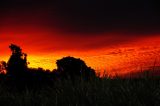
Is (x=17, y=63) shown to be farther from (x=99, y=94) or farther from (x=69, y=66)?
(x=99, y=94)

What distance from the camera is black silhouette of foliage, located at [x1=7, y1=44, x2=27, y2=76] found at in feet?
199

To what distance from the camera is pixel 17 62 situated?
2414 inches

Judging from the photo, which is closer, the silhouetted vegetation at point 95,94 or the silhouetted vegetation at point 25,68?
the silhouetted vegetation at point 95,94

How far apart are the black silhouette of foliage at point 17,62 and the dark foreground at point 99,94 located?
4272 centimetres

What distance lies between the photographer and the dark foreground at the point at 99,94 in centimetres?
1466

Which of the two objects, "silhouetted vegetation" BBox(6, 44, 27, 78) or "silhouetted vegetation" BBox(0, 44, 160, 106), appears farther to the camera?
"silhouetted vegetation" BBox(6, 44, 27, 78)

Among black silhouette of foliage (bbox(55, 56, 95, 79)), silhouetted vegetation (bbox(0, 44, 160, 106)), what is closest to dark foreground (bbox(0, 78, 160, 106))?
silhouetted vegetation (bbox(0, 44, 160, 106))

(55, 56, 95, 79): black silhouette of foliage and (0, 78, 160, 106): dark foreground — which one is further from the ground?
(55, 56, 95, 79): black silhouette of foliage

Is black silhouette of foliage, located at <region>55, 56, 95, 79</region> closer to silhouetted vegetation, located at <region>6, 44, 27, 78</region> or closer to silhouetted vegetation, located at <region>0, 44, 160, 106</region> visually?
silhouetted vegetation, located at <region>6, 44, 27, 78</region>

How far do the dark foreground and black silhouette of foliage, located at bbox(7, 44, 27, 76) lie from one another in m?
42.7

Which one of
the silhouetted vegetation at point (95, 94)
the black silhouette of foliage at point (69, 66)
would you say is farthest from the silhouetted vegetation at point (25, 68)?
the silhouetted vegetation at point (95, 94)

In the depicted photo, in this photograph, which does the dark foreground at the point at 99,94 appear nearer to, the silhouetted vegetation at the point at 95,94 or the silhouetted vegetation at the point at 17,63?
the silhouetted vegetation at the point at 95,94

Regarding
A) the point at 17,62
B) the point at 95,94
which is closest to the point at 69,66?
the point at 17,62

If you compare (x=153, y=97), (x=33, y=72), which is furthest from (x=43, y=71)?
(x=153, y=97)
